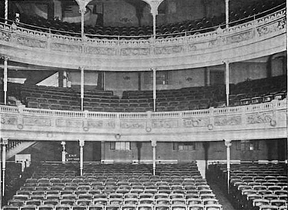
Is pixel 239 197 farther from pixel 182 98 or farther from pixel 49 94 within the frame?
pixel 49 94

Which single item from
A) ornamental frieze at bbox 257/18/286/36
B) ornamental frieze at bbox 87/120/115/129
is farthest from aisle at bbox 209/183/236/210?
ornamental frieze at bbox 257/18/286/36

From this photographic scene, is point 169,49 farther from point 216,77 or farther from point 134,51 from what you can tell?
point 216,77

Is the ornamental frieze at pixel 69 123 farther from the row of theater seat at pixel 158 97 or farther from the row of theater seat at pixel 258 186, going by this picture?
the row of theater seat at pixel 258 186

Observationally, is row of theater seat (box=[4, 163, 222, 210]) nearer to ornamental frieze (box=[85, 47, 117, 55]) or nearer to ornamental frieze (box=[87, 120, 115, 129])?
ornamental frieze (box=[87, 120, 115, 129])

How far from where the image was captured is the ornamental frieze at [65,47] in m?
19.6

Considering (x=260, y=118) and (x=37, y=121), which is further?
(x=37, y=121)

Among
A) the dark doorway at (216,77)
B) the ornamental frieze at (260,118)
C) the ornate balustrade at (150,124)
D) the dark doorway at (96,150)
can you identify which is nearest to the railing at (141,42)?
the ornate balustrade at (150,124)

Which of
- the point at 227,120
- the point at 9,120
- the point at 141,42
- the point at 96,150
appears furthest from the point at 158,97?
the point at 9,120

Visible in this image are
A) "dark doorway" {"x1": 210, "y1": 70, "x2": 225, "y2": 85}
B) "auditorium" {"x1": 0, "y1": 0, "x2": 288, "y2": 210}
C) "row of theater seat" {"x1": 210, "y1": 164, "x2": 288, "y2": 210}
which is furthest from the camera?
"dark doorway" {"x1": 210, "y1": 70, "x2": 225, "y2": 85}

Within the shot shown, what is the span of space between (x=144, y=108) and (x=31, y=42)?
6374 millimetres

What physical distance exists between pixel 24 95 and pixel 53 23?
4775 mm

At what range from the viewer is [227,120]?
17641 mm

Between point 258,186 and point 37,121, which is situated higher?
point 37,121

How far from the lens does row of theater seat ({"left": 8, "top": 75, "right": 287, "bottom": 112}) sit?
63.9ft
